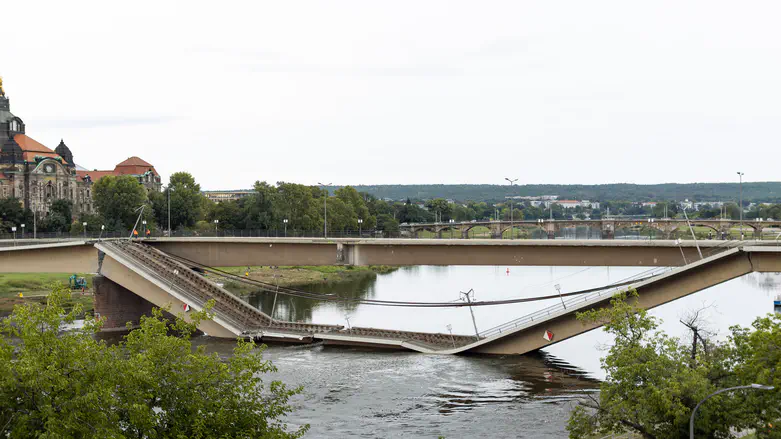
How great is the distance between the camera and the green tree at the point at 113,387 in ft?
61.4

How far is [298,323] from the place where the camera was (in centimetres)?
5903

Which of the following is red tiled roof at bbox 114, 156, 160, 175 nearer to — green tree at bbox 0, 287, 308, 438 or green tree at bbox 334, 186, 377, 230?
green tree at bbox 334, 186, 377, 230

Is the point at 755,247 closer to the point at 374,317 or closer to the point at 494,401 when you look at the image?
the point at 494,401

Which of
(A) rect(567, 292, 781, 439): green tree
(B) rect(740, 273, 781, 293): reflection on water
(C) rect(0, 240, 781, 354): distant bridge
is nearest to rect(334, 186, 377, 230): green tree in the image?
(B) rect(740, 273, 781, 293): reflection on water

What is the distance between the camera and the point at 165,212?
363 feet

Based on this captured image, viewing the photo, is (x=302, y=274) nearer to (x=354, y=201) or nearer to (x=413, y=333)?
(x=354, y=201)

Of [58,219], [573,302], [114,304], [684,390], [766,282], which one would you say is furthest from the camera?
[58,219]

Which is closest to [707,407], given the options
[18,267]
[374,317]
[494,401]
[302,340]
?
[494,401]

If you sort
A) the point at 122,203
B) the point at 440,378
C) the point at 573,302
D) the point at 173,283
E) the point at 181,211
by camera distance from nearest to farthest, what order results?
the point at 440,378 → the point at 573,302 → the point at 173,283 → the point at 122,203 → the point at 181,211

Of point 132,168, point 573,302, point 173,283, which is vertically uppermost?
point 132,168

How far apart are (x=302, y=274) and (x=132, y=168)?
7019 centimetres

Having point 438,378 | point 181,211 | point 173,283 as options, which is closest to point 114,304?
point 173,283

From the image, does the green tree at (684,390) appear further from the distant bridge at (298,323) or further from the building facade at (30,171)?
the building facade at (30,171)

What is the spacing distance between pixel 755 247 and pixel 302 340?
2850cm
